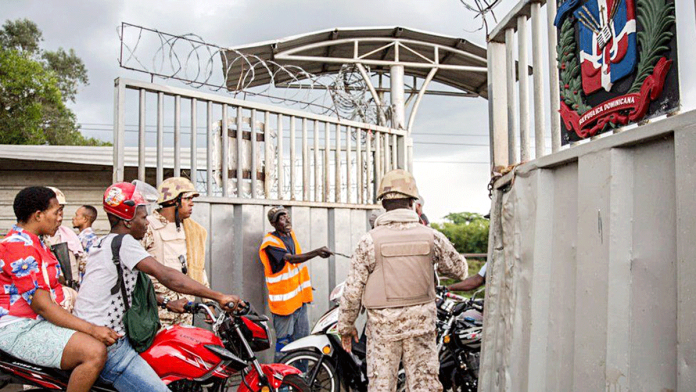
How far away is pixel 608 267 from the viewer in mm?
1839

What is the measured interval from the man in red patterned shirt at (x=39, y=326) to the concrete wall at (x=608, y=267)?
2143mm

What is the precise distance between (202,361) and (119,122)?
276cm

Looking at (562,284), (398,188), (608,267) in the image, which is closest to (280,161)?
(398,188)

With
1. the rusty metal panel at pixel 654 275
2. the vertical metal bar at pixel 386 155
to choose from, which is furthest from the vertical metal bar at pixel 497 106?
the vertical metal bar at pixel 386 155

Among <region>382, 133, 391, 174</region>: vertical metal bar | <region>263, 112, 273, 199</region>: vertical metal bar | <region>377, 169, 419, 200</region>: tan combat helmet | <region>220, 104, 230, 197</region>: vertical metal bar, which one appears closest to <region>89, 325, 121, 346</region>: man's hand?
<region>377, 169, 419, 200</region>: tan combat helmet

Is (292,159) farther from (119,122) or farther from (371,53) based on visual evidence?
(371,53)

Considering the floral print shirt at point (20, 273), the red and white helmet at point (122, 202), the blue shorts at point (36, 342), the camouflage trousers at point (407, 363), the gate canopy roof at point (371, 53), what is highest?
the gate canopy roof at point (371, 53)

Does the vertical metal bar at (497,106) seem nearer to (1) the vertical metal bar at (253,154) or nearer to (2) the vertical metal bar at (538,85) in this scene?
(2) the vertical metal bar at (538,85)

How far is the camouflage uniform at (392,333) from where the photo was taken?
360 centimetres

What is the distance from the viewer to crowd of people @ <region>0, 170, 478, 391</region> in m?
2.87

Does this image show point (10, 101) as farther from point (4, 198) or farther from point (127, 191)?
point (127, 191)

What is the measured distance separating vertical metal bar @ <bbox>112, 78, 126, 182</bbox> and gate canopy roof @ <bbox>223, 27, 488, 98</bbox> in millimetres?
3938

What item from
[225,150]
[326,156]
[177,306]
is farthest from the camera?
[326,156]

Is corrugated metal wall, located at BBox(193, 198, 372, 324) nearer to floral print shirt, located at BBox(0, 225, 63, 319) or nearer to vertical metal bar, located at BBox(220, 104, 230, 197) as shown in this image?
vertical metal bar, located at BBox(220, 104, 230, 197)
